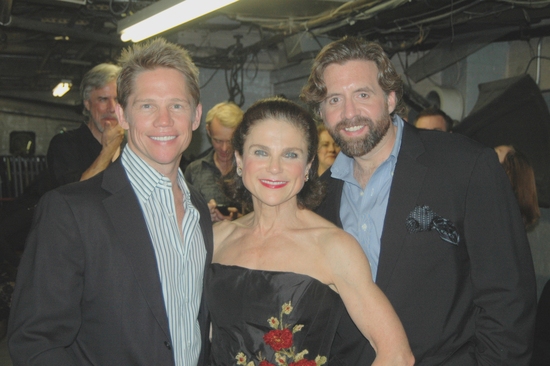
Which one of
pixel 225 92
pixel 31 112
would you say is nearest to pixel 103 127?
pixel 225 92

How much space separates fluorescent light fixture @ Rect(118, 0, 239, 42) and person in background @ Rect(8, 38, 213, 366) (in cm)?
189

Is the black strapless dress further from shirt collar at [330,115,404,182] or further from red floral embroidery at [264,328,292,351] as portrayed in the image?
shirt collar at [330,115,404,182]

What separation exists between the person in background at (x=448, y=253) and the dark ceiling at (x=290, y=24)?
9.25ft

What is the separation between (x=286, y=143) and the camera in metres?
2.23

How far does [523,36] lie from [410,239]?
424 centimetres

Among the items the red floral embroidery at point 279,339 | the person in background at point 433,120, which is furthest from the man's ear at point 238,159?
the person in background at point 433,120

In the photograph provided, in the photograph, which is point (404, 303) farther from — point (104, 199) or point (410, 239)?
point (104, 199)

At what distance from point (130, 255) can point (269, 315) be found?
56cm

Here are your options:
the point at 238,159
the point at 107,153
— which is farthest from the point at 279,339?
the point at 107,153

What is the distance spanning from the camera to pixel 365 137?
7.55 feet

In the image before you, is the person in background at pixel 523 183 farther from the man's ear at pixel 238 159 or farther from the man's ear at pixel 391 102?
the man's ear at pixel 238 159

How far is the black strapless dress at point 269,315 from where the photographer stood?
209 cm

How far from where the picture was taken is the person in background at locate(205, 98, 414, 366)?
200 centimetres

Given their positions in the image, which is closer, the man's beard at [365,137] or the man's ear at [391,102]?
the man's beard at [365,137]
